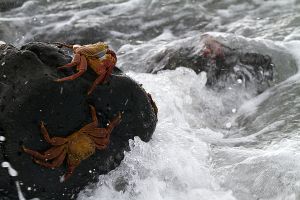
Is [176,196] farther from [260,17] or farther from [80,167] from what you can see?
[260,17]

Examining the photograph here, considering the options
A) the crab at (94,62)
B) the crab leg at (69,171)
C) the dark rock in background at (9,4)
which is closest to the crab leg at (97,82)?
the crab at (94,62)

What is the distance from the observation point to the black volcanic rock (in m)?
3.46

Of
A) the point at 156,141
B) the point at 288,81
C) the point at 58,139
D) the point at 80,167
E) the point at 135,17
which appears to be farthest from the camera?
the point at 135,17

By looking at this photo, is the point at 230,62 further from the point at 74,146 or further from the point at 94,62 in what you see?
the point at 74,146

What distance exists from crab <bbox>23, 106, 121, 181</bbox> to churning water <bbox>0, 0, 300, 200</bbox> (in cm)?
37

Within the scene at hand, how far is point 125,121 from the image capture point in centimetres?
399

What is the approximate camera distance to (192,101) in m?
6.03

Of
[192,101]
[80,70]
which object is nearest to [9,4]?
[192,101]

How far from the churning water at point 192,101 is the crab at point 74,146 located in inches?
14.5

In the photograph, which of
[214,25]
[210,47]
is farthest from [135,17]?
[210,47]

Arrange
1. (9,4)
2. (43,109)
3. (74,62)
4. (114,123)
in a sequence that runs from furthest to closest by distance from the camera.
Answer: (9,4) < (114,123) < (74,62) < (43,109)

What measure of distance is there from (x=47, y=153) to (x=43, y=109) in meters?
0.34

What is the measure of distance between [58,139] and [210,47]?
3.66 m

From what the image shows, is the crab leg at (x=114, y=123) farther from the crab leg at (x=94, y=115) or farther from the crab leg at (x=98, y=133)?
the crab leg at (x=94, y=115)
